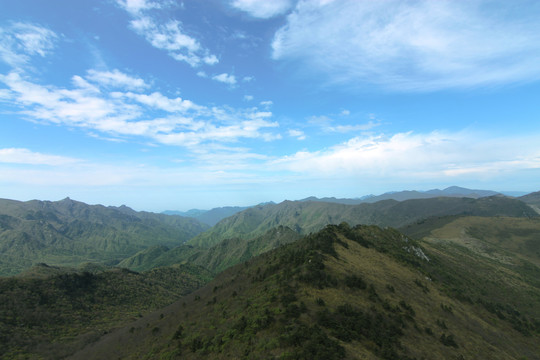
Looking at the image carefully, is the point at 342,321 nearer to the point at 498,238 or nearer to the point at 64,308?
the point at 64,308

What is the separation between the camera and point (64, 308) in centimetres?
9981

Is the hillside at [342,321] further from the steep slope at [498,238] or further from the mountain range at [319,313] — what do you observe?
the steep slope at [498,238]

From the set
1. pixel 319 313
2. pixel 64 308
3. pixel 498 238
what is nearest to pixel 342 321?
pixel 319 313

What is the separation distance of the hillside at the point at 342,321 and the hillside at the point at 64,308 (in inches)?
991

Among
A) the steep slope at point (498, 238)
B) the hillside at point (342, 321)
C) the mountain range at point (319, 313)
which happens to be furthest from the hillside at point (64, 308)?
the steep slope at point (498, 238)

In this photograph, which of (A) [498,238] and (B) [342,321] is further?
(A) [498,238]

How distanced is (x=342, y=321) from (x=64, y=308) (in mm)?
122977

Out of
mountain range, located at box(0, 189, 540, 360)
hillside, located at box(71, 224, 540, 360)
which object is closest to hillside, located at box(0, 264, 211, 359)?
mountain range, located at box(0, 189, 540, 360)

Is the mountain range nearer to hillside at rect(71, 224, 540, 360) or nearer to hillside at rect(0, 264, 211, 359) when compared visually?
hillside at rect(71, 224, 540, 360)

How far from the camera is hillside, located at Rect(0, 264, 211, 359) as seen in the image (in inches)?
2819

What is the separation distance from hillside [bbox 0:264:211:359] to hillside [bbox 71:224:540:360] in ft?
82.6

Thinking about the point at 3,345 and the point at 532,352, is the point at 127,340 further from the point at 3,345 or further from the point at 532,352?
the point at 532,352

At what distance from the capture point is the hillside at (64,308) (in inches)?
2819

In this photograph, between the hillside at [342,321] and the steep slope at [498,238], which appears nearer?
the hillside at [342,321]
